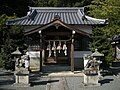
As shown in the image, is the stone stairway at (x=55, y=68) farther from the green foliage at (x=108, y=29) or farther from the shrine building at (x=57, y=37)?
the green foliage at (x=108, y=29)

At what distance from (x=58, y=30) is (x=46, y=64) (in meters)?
3.89

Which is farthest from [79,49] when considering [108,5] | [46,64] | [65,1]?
[65,1]

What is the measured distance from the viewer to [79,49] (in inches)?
895

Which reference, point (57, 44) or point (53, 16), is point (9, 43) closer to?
point (57, 44)

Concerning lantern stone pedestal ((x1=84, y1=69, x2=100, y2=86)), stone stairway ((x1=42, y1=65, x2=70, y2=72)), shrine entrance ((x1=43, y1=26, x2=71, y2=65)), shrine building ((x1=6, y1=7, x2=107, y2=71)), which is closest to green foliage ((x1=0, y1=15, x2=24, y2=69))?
shrine building ((x1=6, y1=7, x2=107, y2=71))

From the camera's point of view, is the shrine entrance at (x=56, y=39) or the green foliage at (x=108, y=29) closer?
the green foliage at (x=108, y=29)

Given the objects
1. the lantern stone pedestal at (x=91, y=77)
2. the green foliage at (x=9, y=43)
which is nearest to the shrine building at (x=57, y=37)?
the green foliage at (x=9, y=43)

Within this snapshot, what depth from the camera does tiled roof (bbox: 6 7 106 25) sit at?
22.8 meters

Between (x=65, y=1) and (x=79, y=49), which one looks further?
(x=65, y=1)

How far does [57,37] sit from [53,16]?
363 cm

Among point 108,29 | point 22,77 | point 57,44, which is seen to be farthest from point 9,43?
point 108,29

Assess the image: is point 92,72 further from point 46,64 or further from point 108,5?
point 108,5

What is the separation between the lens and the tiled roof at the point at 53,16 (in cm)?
2278

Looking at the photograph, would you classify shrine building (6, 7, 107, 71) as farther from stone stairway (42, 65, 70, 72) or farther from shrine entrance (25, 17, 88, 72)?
stone stairway (42, 65, 70, 72)
